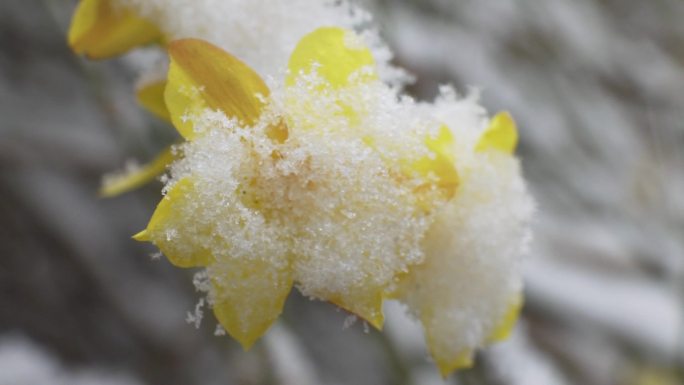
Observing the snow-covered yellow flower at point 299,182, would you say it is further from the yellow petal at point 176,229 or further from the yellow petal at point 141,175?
the yellow petal at point 141,175

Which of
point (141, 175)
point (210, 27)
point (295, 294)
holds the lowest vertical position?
point (295, 294)

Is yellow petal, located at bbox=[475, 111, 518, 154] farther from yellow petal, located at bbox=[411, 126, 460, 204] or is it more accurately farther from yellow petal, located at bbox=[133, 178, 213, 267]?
yellow petal, located at bbox=[133, 178, 213, 267]

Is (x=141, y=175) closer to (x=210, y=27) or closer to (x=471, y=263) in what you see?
(x=210, y=27)

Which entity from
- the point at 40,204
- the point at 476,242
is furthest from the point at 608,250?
the point at 476,242

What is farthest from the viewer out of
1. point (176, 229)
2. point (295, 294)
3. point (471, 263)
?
point (295, 294)

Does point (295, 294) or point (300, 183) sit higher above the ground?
point (300, 183)

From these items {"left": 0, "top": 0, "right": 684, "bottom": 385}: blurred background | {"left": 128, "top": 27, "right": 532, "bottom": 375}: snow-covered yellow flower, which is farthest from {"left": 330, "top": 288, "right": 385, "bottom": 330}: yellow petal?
{"left": 0, "top": 0, "right": 684, "bottom": 385}: blurred background

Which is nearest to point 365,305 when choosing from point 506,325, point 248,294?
point 248,294
